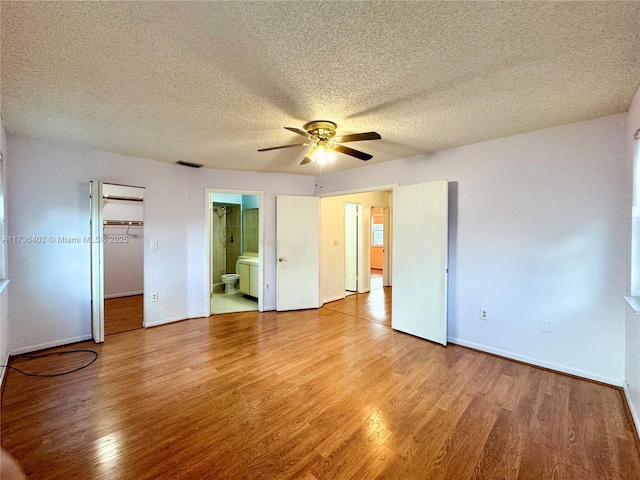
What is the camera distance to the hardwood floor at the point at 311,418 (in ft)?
5.02

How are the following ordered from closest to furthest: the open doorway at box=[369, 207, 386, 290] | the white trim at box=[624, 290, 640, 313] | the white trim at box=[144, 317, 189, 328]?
the white trim at box=[624, 290, 640, 313]
the white trim at box=[144, 317, 189, 328]
the open doorway at box=[369, 207, 386, 290]

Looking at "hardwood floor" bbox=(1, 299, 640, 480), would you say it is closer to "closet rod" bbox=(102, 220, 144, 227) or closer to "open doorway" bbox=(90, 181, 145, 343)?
"open doorway" bbox=(90, 181, 145, 343)

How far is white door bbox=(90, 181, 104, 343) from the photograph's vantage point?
321 centimetres

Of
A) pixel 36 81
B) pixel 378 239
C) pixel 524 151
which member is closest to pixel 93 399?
pixel 36 81

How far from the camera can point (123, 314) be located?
3637mm

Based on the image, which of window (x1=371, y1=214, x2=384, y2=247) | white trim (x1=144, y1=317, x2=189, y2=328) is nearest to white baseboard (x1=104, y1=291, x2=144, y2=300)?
white trim (x1=144, y1=317, x2=189, y2=328)

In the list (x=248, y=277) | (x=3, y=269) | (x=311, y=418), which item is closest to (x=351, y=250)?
(x=248, y=277)

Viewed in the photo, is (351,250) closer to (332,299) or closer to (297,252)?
(332,299)

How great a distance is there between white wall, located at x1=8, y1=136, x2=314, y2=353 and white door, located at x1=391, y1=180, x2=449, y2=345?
273cm

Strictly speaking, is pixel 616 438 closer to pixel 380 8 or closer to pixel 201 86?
pixel 380 8

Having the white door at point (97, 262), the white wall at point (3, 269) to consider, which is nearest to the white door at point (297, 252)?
the white door at point (97, 262)

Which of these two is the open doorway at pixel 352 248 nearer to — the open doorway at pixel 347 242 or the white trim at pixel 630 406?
the open doorway at pixel 347 242

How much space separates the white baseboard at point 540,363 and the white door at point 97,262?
164 inches

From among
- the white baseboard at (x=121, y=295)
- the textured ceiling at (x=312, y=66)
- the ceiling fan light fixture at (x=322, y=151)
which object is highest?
the textured ceiling at (x=312, y=66)
